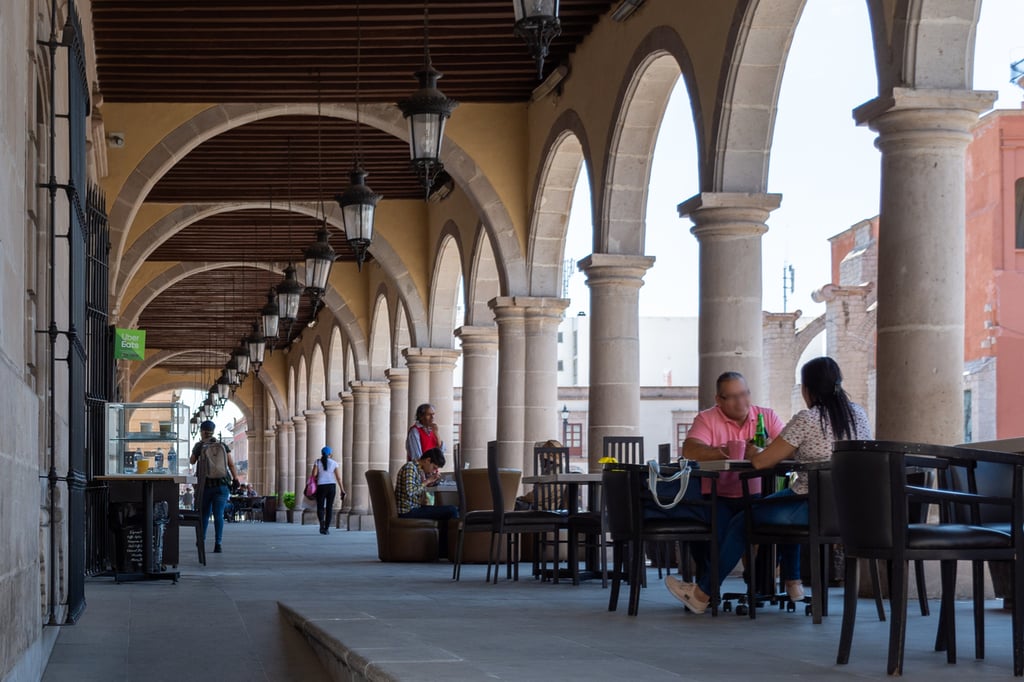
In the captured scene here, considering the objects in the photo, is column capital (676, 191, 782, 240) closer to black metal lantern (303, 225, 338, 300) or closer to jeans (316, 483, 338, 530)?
black metal lantern (303, 225, 338, 300)

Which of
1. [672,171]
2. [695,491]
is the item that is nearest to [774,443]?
[695,491]

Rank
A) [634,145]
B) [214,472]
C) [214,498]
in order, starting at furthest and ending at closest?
[214,498] → [214,472] → [634,145]

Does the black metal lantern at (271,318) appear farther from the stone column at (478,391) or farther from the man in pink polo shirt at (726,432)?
the man in pink polo shirt at (726,432)

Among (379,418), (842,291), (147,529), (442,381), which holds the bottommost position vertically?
(147,529)

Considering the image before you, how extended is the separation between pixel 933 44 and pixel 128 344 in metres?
8.32

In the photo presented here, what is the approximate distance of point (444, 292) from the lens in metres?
19.7

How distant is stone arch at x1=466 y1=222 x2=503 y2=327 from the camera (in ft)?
56.2

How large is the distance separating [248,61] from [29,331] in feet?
28.7

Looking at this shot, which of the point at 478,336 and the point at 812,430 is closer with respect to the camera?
the point at 812,430

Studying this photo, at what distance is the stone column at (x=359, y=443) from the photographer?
80.2 ft

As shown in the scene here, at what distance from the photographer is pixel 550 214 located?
47.7 feet

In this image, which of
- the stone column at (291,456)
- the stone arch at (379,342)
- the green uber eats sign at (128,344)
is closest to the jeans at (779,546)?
the green uber eats sign at (128,344)

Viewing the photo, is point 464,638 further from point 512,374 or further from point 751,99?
point 512,374

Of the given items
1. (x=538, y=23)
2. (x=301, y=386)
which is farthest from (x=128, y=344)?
(x=301, y=386)
